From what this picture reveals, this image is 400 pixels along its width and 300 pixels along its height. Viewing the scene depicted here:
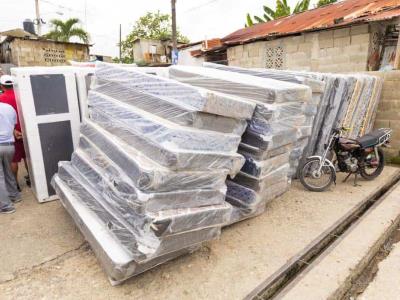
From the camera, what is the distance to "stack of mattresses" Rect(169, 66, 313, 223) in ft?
9.74

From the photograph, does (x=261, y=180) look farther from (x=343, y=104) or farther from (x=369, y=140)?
(x=343, y=104)

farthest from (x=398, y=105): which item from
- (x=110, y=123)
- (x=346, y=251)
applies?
(x=110, y=123)

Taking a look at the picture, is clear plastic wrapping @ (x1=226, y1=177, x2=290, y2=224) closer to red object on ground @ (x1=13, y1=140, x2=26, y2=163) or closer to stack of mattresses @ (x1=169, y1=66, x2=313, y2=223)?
stack of mattresses @ (x1=169, y1=66, x2=313, y2=223)

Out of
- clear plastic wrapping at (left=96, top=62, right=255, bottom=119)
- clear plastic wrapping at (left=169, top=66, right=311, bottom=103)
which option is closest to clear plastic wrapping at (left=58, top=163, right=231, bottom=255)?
clear plastic wrapping at (left=96, top=62, right=255, bottom=119)

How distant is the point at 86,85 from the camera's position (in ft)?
12.8

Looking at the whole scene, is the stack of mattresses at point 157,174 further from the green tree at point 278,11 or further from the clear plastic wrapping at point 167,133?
the green tree at point 278,11

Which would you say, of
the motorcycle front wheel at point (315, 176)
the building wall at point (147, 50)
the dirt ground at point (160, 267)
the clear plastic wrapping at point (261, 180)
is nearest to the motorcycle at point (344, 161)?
the motorcycle front wheel at point (315, 176)

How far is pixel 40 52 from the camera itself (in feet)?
52.5

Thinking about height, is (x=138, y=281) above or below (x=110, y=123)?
below

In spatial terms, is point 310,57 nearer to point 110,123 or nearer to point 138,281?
point 110,123

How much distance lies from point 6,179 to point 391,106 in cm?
664

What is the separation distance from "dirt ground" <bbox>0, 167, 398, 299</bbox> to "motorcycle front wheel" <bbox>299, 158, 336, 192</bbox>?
1.94 feet

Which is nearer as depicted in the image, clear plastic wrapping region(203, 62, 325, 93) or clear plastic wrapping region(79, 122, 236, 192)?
clear plastic wrapping region(79, 122, 236, 192)

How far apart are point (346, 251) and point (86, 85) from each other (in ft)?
11.5
